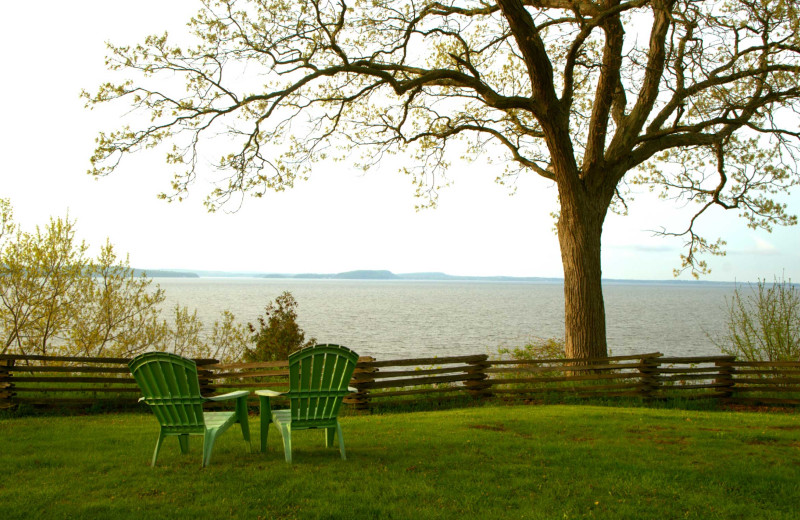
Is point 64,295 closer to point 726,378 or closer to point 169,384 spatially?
point 169,384

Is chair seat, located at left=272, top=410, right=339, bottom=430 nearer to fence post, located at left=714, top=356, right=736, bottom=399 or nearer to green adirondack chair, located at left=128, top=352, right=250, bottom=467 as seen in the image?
green adirondack chair, located at left=128, top=352, right=250, bottom=467

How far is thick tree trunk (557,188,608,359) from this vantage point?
11773mm

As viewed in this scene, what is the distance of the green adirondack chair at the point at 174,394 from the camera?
5.58 meters

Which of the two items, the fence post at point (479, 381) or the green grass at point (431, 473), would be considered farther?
the fence post at point (479, 381)

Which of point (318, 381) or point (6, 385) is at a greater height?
point (318, 381)

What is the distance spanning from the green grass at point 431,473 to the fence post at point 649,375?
287 cm

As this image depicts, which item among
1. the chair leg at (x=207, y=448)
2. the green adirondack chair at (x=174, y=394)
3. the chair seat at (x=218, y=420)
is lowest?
the chair leg at (x=207, y=448)

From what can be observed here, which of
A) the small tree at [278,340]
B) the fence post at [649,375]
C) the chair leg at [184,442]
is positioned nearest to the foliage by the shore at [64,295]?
the small tree at [278,340]

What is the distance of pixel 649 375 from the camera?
10.9 m

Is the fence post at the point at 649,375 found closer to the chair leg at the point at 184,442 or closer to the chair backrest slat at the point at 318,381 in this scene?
the chair backrest slat at the point at 318,381

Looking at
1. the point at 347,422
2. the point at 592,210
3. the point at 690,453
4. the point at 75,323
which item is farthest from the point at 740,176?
the point at 75,323

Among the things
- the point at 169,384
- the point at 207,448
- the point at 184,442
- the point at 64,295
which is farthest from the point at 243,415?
the point at 64,295

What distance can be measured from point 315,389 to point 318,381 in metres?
0.08

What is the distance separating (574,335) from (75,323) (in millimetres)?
13547
